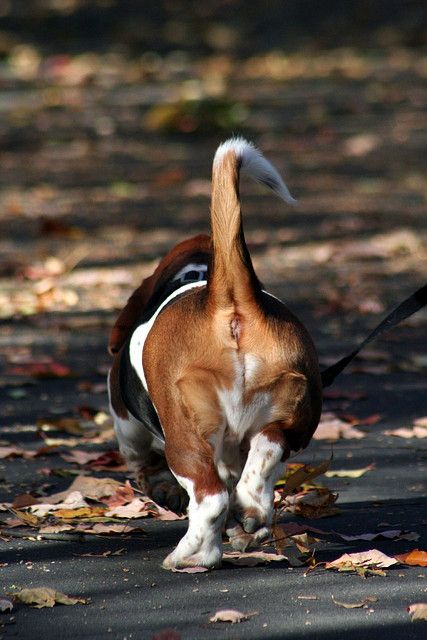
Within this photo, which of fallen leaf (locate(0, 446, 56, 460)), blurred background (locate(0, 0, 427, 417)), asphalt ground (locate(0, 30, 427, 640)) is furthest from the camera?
blurred background (locate(0, 0, 427, 417))

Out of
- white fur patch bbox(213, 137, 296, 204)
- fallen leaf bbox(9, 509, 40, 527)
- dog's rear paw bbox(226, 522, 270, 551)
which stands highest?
white fur patch bbox(213, 137, 296, 204)

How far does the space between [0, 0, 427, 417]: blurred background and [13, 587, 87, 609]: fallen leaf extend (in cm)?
396

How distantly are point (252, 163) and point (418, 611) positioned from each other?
1427mm

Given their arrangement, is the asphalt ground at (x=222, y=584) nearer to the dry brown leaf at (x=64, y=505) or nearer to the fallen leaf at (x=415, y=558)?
the fallen leaf at (x=415, y=558)

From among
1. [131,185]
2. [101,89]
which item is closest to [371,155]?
[131,185]

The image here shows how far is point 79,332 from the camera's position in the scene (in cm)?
894

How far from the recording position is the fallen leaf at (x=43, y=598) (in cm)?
405

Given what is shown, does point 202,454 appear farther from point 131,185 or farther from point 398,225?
point 131,185

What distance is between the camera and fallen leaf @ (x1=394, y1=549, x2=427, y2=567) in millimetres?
4402

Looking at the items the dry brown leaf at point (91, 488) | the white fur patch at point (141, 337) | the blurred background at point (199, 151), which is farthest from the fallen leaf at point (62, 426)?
the white fur patch at point (141, 337)

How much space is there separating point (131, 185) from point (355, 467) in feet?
30.0

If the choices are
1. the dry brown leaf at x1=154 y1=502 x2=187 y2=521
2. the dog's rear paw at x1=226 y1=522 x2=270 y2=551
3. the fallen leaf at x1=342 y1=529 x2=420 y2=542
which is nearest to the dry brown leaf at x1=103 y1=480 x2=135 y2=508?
the dry brown leaf at x1=154 y1=502 x2=187 y2=521

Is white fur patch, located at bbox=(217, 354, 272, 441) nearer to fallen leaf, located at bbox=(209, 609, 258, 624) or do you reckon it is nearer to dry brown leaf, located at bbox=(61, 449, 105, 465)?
fallen leaf, located at bbox=(209, 609, 258, 624)

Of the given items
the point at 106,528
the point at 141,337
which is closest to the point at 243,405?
the point at 141,337
